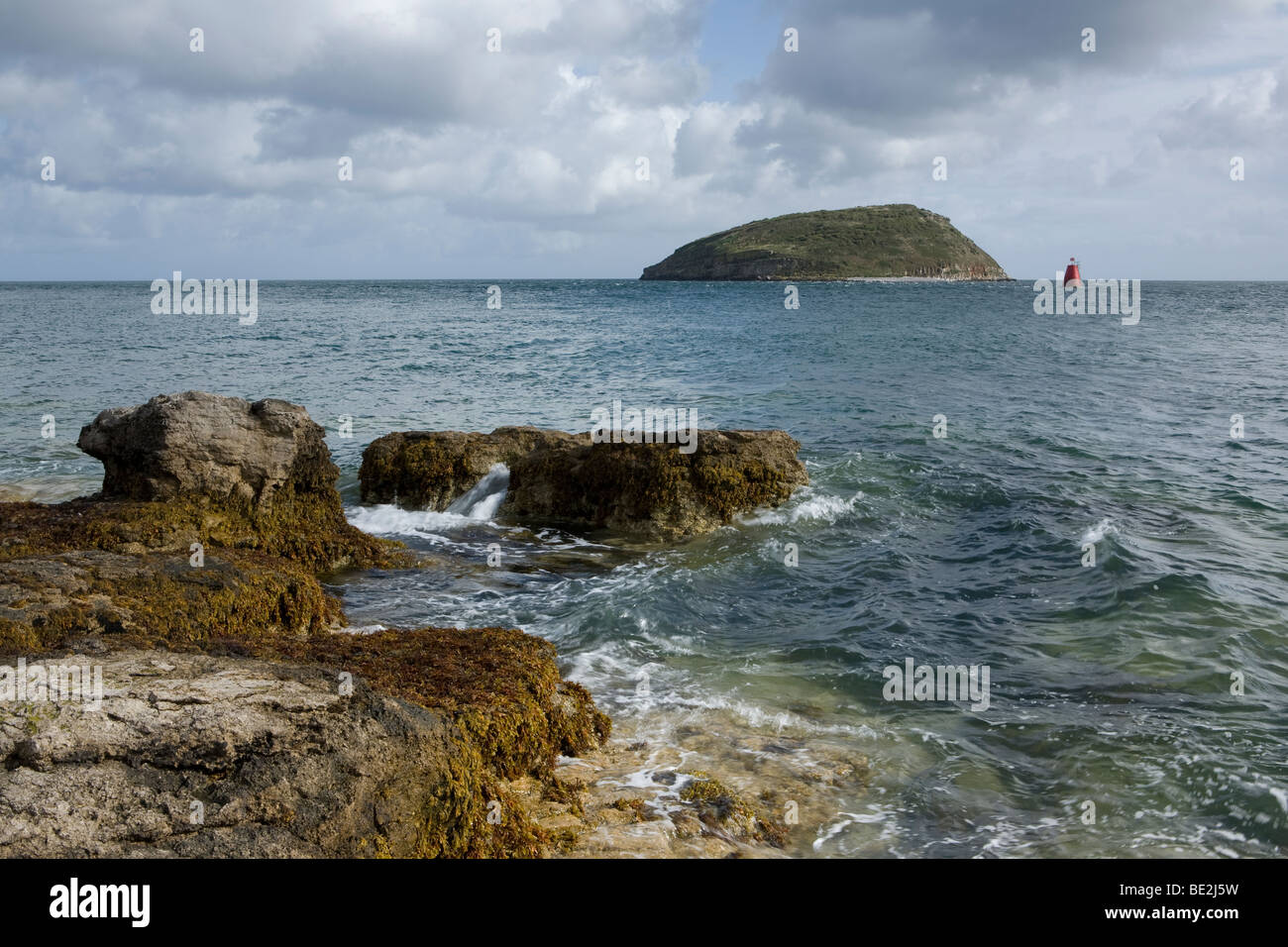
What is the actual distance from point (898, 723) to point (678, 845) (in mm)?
3345

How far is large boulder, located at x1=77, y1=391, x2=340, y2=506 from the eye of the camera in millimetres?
Result: 11625

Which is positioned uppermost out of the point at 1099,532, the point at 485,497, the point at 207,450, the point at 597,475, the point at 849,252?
the point at 849,252

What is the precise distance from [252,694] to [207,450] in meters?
7.64

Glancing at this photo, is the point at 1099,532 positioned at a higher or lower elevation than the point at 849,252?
lower

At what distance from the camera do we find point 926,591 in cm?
1221

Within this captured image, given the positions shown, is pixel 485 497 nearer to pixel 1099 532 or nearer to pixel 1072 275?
pixel 1099 532

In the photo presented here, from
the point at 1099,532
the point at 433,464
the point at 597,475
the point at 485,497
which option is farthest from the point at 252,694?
Answer: the point at 1099,532

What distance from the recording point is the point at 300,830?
451 centimetres

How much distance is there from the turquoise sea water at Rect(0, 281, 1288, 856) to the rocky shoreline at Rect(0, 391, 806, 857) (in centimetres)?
108

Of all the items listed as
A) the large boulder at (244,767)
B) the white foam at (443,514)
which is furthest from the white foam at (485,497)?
the large boulder at (244,767)

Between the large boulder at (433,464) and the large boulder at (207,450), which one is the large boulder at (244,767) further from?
the large boulder at (433,464)

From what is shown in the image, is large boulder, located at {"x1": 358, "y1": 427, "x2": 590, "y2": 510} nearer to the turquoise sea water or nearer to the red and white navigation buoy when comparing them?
the turquoise sea water
